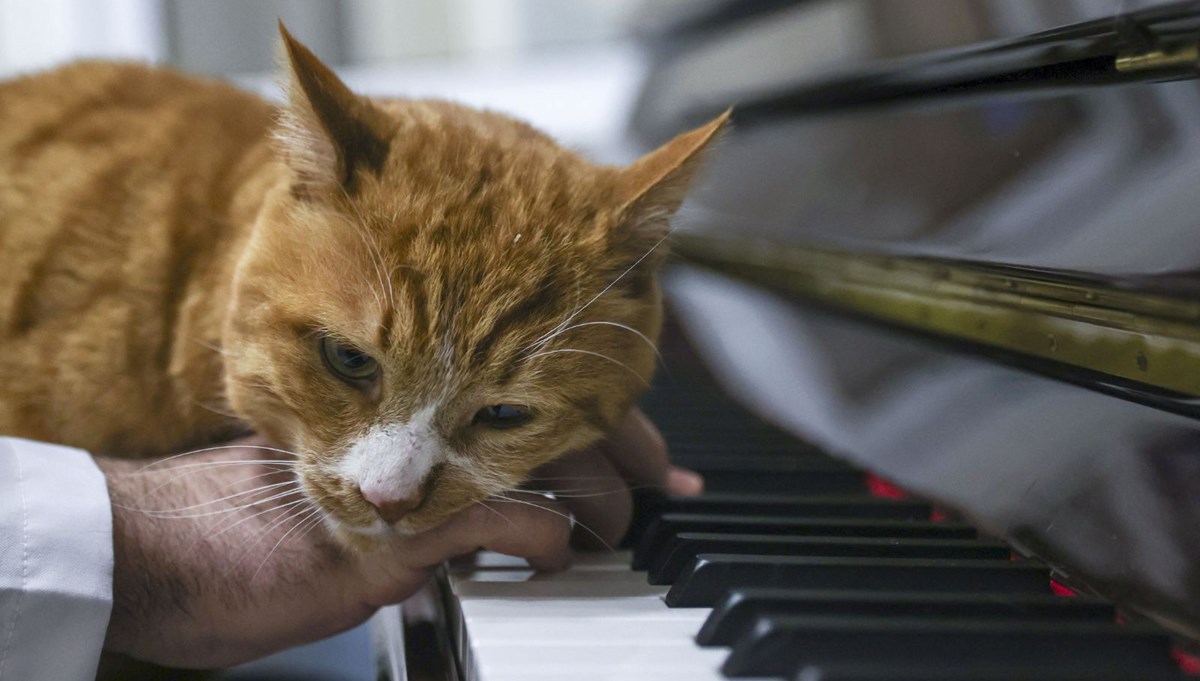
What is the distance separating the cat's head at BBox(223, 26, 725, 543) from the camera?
109cm

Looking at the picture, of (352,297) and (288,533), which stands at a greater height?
(352,297)

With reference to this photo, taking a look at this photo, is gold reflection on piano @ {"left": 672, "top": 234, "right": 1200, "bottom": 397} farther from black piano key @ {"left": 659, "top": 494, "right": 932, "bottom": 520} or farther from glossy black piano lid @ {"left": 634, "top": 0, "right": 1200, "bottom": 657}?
black piano key @ {"left": 659, "top": 494, "right": 932, "bottom": 520}

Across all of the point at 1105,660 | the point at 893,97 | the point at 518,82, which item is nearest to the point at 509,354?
the point at 1105,660

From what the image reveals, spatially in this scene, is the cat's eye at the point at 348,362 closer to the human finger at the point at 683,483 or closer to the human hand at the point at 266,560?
the human hand at the point at 266,560

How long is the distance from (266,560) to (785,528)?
1.84 feet

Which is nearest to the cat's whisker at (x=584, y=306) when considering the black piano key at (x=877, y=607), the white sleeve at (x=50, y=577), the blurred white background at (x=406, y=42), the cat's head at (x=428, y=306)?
the cat's head at (x=428, y=306)

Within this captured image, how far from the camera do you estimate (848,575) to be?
3.02ft

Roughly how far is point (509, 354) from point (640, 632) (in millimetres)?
360

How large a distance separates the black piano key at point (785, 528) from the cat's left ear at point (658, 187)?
0.33 m

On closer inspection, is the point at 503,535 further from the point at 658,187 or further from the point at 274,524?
the point at 658,187

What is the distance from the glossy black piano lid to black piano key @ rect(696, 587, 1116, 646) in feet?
0.24

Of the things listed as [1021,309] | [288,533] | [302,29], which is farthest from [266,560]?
[302,29]

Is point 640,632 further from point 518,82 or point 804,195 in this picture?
point 518,82

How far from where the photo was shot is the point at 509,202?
1.18 meters
